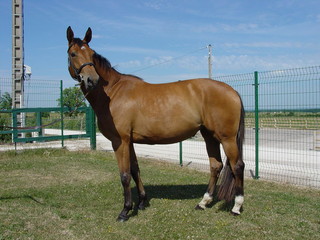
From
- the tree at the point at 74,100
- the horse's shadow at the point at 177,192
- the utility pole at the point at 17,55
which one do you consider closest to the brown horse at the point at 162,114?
the tree at the point at 74,100

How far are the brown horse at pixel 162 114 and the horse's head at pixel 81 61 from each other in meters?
0.02

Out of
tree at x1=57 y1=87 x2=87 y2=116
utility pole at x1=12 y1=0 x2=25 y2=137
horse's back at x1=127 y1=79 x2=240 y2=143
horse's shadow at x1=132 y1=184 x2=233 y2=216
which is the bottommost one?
horse's shadow at x1=132 y1=184 x2=233 y2=216

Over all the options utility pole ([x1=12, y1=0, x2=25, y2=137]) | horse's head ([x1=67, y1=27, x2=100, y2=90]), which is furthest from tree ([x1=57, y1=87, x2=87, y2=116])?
utility pole ([x1=12, y1=0, x2=25, y2=137])

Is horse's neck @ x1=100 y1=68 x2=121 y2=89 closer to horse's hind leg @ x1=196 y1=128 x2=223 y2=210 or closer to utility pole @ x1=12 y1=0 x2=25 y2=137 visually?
horse's hind leg @ x1=196 y1=128 x2=223 y2=210

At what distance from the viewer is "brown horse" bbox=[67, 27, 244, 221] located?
4207 millimetres

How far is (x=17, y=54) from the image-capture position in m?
12.7

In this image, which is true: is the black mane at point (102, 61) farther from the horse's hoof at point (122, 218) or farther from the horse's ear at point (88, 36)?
the horse's hoof at point (122, 218)

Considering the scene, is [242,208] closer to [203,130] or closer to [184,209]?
[184,209]

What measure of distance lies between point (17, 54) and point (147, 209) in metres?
11.0

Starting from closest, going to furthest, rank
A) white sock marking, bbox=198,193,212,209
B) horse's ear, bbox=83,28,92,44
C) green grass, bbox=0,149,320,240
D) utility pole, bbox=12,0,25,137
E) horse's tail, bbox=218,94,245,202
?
green grass, bbox=0,149,320,240, horse's ear, bbox=83,28,92,44, horse's tail, bbox=218,94,245,202, white sock marking, bbox=198,193,212,209, utility pole, bbox=12,0,25,137

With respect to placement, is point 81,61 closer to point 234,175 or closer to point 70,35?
point 70,35

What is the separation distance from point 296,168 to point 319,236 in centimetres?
492

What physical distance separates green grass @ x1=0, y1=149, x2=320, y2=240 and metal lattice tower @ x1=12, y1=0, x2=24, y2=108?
6.12 metres

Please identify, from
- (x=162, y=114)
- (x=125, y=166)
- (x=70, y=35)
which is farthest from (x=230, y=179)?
(x=70, y=35)
